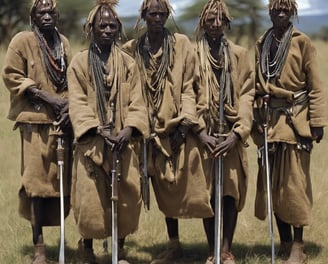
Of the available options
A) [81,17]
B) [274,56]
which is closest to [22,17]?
[81,17]

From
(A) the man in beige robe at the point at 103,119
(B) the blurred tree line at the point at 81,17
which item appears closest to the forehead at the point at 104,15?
(A) the man in beige robe at the point at 103,119

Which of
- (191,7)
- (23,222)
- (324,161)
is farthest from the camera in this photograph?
(191,7)

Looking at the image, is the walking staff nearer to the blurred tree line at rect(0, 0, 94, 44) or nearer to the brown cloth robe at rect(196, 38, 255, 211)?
the brown cloth robe at rect(196, 38, 255, 211)

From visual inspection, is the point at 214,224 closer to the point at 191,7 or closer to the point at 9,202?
the point at 9,202

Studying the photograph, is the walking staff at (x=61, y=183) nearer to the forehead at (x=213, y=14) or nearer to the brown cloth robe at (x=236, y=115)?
the brown cloth robe at (x=236, y=115)

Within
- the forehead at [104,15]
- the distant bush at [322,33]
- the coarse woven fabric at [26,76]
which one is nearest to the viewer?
the forehead at [104,15]

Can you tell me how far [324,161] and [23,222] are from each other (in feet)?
15.2

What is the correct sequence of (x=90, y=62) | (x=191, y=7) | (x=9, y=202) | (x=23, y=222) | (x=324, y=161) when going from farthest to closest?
(x=191, y=7) < (x=324, y=161) < (x=9, y=202) < (x=23, y=222) < (x=90, y=62)

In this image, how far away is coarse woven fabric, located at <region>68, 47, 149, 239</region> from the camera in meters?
6.26

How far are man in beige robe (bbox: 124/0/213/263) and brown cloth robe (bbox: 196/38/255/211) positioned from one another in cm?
9

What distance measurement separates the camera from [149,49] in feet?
21.5

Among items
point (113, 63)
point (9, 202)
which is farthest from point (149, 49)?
point (9, 202)

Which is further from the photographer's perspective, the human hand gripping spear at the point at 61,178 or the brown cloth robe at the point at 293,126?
the brown cloth robe at the point at 293,126

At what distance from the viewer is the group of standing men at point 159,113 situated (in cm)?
630
